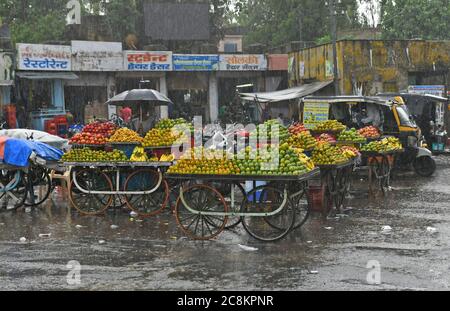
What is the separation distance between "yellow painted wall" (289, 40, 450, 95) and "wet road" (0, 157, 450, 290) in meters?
18.4

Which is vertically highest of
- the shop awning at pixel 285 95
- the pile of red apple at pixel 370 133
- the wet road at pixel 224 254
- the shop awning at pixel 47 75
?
the shop awning at pixel 47 75

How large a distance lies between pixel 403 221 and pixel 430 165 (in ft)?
24.2

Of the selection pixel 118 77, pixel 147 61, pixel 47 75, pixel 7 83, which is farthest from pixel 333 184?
pixel 118 77

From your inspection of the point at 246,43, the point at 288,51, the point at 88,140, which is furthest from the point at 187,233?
the point at 246,43

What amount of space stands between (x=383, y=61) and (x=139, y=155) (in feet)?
68.7

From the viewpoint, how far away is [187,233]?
34.4 ft

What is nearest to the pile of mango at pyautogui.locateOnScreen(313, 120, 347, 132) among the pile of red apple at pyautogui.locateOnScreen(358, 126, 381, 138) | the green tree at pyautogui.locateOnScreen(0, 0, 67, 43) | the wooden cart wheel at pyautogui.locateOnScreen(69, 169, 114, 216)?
the pile of red apple at pyautogui.locateOnScreen(358, 126, 381, 138)

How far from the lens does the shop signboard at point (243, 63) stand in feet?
117

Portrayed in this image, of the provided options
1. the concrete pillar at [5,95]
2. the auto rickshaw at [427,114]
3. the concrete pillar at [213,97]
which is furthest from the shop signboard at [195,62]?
the auto rickshaw at [427,114]

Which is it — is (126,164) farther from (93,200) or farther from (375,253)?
(375,253)

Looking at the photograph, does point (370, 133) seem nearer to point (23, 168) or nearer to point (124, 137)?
point (124, 137)

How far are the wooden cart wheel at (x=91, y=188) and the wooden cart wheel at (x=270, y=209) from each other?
10.9 feet

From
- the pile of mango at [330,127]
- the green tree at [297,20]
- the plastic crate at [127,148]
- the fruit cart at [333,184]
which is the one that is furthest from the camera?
the green tree at [297,20]

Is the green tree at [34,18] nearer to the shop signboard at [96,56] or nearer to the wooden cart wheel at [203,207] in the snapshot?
the shop signboard at [96,56]
